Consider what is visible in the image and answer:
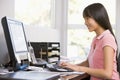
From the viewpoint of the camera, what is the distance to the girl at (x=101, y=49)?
6.30 ft

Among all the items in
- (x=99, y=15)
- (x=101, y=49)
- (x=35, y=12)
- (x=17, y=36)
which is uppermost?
(x=35, y=12)

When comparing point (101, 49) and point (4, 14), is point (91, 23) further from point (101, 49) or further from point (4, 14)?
point (4, 14)

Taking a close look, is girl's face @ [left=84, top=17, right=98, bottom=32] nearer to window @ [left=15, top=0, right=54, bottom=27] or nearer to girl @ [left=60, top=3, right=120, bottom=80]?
girl @ [left=60, top=3, right=120, bottom=80]

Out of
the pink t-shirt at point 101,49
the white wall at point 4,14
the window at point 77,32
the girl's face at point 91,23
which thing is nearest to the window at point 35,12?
the window at point 77,32

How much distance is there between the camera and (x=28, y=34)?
2.93 meters

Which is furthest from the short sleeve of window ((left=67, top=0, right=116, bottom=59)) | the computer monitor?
window ((left=67, top=0, right=116, bottom=59))

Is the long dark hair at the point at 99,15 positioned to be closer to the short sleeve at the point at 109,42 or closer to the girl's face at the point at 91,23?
the girl's face at the point at 91,23

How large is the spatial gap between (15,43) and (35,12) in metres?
1.65

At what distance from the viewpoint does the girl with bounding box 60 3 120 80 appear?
75.5 inches

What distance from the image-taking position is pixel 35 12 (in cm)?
351

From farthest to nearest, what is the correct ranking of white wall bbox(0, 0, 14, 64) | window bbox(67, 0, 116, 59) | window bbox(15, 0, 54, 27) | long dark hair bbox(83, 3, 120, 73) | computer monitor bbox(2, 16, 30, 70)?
window bbox(67, 0, 116, 59), window bbox(15, 0, 54, 27), white wall bbox(0, 0, 14, 64), long dark hair bbox(83, 3, 120, 73), computer monitor bbox(2, 16, 30, 70)

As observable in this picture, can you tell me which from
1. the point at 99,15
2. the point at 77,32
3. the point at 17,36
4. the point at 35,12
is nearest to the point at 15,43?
the point at 17,36

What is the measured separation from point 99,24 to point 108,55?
0.31 metres

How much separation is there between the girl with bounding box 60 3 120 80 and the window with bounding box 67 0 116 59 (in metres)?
1.64
